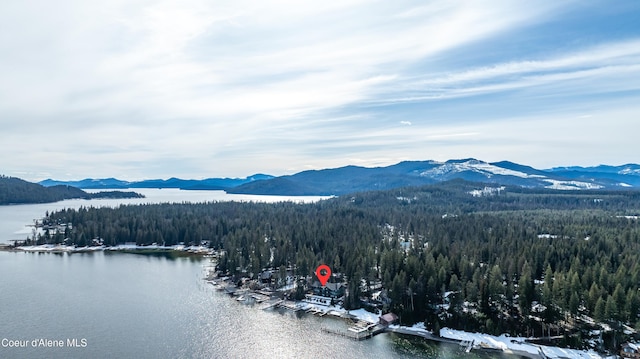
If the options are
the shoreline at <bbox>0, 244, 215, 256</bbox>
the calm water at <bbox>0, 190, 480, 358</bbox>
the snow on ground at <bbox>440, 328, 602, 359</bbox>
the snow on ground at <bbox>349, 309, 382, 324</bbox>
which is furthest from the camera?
the shoreline at <bbox>0, 244, 215, 256</bbox>

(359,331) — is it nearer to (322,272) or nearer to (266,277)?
(322,272)

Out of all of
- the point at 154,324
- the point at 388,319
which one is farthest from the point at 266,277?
the point at 388,319

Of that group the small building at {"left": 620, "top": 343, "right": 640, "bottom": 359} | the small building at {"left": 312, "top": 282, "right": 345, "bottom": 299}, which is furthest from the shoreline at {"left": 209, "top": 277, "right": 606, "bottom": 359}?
the small building at {"left": 312, "top": 282, "right": 345, "bottom": 299}

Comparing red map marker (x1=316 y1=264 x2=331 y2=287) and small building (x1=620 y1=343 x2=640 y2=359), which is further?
red map marker (x1=316 y1=264 x2=331 y2=287)

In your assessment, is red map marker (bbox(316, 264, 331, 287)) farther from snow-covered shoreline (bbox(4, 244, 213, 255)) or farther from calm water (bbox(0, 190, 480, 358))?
snow-covered shoreline (bbox(4, 244, 213, 255))

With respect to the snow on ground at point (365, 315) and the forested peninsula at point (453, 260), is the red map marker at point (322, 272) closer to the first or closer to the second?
the forested peninsula at point (453, 260)

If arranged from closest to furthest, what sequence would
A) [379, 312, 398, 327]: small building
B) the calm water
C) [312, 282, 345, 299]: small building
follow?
the calm water
[379, 312, 398, 327]: small building
[312, 282, 345, 299]: small building

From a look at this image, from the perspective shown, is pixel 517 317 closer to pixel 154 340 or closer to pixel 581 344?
pixel 581 344
